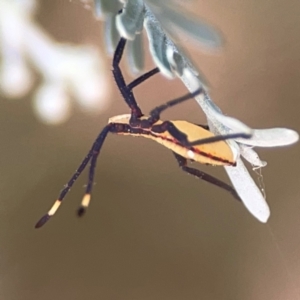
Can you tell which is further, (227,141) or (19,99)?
(19,99)

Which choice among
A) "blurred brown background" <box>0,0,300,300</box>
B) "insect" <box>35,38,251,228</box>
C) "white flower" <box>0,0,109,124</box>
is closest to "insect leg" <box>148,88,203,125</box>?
"insect" <box>35,38,251,228</box>

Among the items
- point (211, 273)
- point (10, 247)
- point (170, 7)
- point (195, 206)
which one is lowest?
point (211, 273)

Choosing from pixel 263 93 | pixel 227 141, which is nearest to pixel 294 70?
pixel 263 93

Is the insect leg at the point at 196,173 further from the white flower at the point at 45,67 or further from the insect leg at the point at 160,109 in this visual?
the white flower at the point at 45,67

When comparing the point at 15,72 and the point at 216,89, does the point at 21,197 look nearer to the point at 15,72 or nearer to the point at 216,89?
the point at 15,72

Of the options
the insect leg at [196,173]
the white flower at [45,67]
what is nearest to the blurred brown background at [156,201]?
the white flower at [45,67]

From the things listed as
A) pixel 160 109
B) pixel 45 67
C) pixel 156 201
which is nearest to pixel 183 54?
pixel 160 109

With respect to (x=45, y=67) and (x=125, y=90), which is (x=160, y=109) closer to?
(x=125, y=90)
